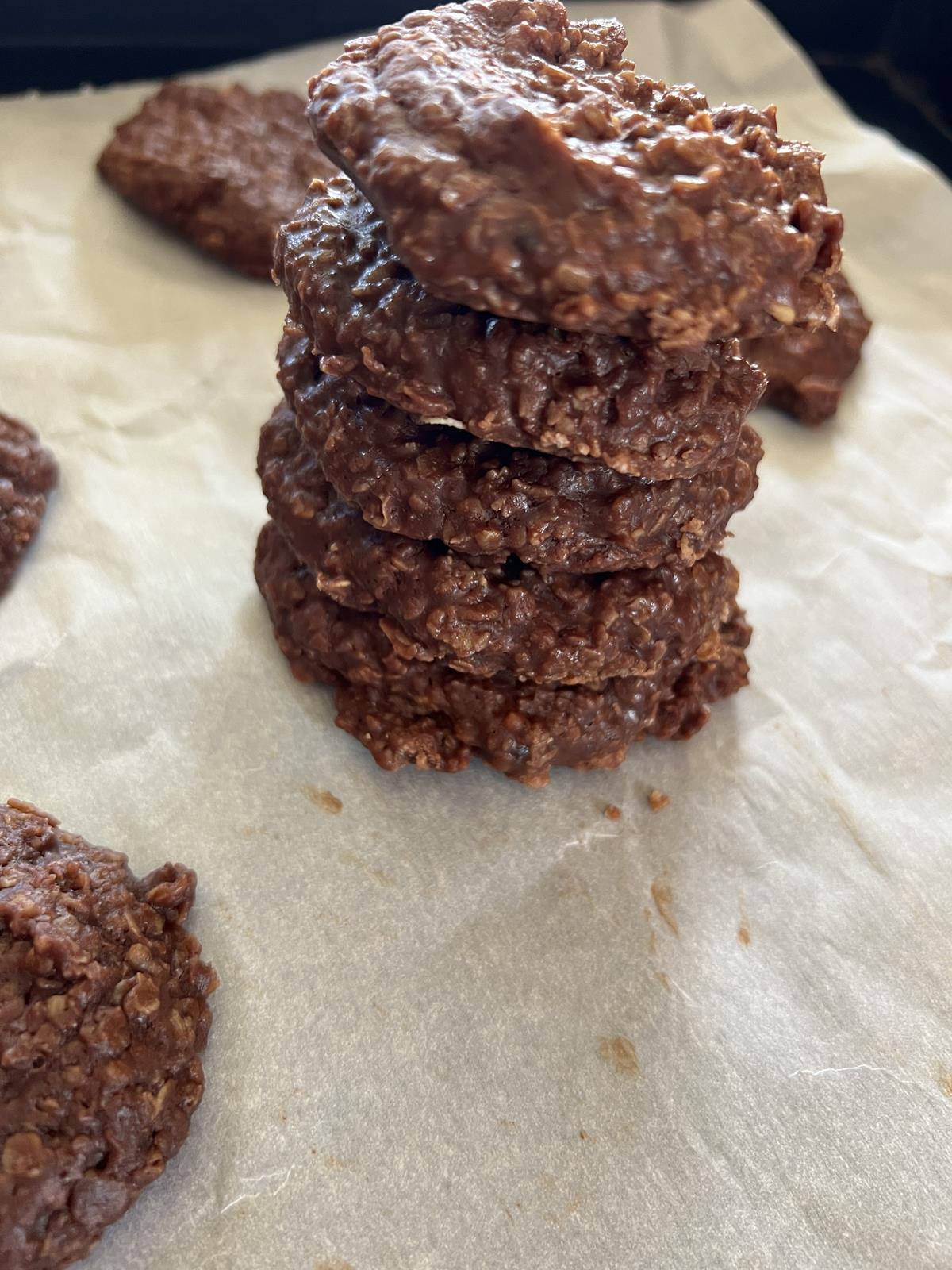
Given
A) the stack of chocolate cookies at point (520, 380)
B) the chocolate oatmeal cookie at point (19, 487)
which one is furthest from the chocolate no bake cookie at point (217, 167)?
the stack of chocolate cookies at point (520, 380)

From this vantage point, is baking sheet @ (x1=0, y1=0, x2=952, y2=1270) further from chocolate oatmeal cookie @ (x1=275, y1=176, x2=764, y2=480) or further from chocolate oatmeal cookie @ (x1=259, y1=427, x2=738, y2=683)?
chocolate oatmeal cookie @ (x1=275, y1=176, x2=764, y2=480)

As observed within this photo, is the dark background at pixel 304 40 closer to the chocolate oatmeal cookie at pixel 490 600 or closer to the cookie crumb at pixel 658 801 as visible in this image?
the chocolate oatmeal cookie at pixel 490 600

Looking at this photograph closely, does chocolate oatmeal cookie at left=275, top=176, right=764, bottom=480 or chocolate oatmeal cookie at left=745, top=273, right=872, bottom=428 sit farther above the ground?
chocolate oatmeal cookie at left=275, top=176, right=764, bottom=480

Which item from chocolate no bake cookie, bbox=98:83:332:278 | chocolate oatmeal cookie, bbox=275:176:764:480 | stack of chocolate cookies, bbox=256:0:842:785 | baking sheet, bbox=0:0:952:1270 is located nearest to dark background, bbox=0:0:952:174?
chocolate no bake cookie, bbox=98:83:332:278

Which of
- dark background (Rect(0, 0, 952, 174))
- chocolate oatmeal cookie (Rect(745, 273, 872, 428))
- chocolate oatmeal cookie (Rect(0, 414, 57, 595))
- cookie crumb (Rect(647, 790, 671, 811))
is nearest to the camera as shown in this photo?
cookie crumb (Rect(647, 790, 671, 811))

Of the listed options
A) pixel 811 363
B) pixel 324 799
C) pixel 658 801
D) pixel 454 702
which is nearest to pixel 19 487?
pixel 324 799

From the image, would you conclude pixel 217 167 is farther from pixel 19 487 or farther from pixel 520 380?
pixel 520 380
